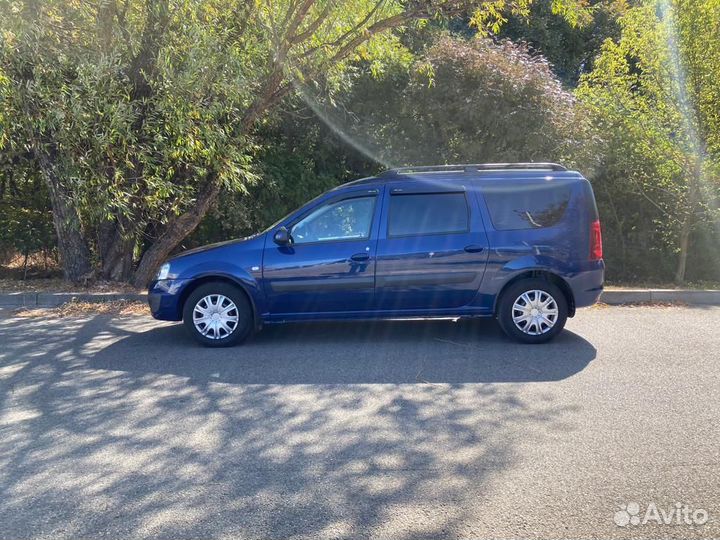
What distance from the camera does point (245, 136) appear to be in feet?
34.9

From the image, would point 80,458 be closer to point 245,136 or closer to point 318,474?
point 318,474

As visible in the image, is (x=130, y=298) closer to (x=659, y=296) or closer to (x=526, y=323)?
(x=526, y=323)

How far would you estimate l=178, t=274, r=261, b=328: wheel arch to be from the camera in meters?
7.46

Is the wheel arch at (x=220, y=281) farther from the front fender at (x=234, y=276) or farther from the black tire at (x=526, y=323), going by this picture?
the black tire at (x=526, y=323)

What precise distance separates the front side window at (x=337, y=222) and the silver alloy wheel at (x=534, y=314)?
182cm

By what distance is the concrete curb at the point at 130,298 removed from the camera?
33.6 feet

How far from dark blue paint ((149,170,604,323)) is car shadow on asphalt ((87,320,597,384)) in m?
0.39

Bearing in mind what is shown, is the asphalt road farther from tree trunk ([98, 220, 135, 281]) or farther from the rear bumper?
tree trunk ([98, 220, 135, 281])

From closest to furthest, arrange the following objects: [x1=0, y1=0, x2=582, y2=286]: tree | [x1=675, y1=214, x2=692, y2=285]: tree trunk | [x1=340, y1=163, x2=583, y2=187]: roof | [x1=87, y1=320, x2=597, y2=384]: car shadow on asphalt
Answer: [x1=87, y1=320, x2=597, y2=384]: car shadow on asphalt < [x1=340, y1=163, x2=583, y2=187]: roof < [x1=0, y1=0, x2=582, y2=286]: tree < [x1=675, y1=214, x2=692, y2=285]: tree trunk

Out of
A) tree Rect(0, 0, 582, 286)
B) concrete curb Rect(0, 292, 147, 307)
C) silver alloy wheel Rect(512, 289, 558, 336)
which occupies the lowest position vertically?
concrete curb Rect(0, 292, 147, 307)

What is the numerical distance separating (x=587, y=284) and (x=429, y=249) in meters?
1.75

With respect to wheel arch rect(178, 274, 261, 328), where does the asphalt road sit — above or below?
below

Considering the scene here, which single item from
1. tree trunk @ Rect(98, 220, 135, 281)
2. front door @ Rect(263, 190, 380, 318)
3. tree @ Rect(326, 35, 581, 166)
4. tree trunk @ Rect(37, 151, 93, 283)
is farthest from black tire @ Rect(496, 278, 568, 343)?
tree trunk @ Rect(37, 151, 93, 283)

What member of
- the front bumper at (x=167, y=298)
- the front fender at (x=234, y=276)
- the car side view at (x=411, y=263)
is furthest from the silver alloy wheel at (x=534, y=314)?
the front bumper at (x=167, y=298)
